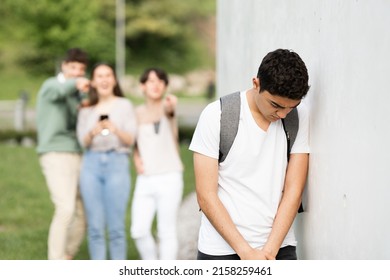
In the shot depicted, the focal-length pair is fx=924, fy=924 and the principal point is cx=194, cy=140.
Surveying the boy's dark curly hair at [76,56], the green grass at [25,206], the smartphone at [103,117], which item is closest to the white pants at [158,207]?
the smartphone at [103,117]

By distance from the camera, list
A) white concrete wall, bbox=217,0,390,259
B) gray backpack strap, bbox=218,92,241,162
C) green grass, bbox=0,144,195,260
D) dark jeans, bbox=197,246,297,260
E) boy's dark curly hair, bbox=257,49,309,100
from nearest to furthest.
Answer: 1. white concrete wall, bbox=217,0,390,259
2. boy's dark curly hair, bbox=257,49,309,100
3. gray backpack strap, bbox=218,92,241,162
4. dark jeans, bbox=197,246,297,260
5. green grass, bbox=0,144,195,260

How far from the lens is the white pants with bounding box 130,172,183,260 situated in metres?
8.07

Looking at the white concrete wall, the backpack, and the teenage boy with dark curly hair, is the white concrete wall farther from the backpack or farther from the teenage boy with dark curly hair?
the backpack

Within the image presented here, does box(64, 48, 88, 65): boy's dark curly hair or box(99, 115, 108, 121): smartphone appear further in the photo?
box(64, 48, 88, 65): boy's dark curly hair

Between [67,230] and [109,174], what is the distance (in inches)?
29.5

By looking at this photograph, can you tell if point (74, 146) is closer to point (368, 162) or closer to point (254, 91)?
point (254, 91)

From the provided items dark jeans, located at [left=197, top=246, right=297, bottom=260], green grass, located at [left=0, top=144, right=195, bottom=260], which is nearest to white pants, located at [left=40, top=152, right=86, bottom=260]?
green grass, located at [left=0, top=144, right=195, bottom=260]

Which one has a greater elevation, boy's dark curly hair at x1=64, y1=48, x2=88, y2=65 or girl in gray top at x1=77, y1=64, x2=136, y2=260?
boy's dark curly hair at x1=64, y1=48, x2=88, y2=65

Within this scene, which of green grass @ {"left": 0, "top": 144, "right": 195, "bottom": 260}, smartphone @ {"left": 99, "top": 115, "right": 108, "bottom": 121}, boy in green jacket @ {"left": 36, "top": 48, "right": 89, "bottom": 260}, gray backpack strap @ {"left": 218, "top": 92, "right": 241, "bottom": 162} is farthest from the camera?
green grass @ {"left": 0, "top": 144, "right": 195, "bottom": 260}

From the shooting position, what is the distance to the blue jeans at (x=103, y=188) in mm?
8031

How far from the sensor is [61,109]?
8375 mm

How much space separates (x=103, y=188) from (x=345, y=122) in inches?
167

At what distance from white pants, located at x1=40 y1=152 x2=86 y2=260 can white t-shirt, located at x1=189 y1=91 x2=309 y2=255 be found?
4049mm

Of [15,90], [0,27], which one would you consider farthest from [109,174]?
[0,27]
